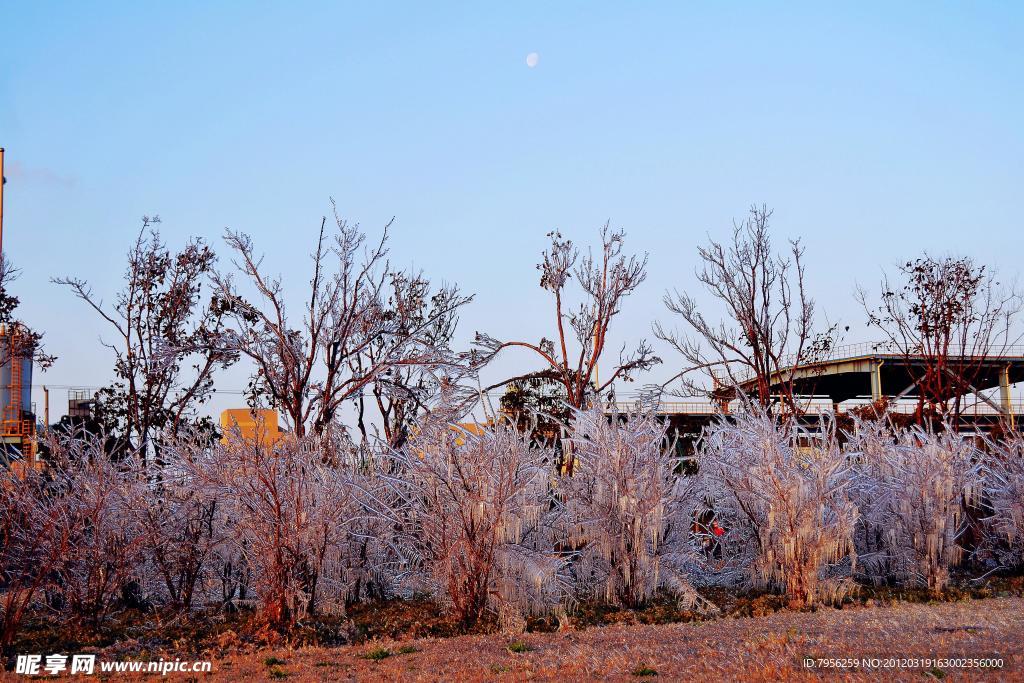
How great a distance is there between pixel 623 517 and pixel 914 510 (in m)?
5.10

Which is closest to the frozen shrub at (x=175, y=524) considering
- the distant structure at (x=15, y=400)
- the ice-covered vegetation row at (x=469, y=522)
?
the ice-covered vegetation row at (x=469, y=522)

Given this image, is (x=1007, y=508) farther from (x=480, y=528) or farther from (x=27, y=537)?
(x=27, y=537)

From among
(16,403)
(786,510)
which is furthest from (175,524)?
(16,403)

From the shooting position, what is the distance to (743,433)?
14.7m

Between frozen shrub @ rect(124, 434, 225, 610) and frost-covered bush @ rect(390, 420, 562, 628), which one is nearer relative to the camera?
frost-covered bush @ rect(390, 420, 562, 628)

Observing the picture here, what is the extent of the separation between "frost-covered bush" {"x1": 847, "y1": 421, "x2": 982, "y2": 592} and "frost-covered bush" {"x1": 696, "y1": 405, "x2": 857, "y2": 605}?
2.96 ft

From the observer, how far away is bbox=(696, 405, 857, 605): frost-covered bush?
525 inches

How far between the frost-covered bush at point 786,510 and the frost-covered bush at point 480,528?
10.8 ft

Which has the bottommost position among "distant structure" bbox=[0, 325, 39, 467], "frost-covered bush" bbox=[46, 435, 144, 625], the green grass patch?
the green grass patch

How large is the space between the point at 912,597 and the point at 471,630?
6.39 meters

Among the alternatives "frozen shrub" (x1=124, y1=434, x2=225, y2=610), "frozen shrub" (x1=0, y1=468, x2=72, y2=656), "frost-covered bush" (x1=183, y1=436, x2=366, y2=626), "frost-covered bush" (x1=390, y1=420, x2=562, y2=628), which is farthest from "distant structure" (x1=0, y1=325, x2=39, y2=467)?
"frost-covered bush" (x1=390, y1=420, x2=562, y2=628)

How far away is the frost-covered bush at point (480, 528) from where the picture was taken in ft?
38.7

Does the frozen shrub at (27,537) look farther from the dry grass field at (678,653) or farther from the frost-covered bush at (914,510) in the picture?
the frost-covered bush at (914,510)

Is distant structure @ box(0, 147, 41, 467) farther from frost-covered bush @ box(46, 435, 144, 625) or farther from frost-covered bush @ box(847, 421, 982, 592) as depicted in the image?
frost-covered bush @ box(847, 421, 982, 592)
